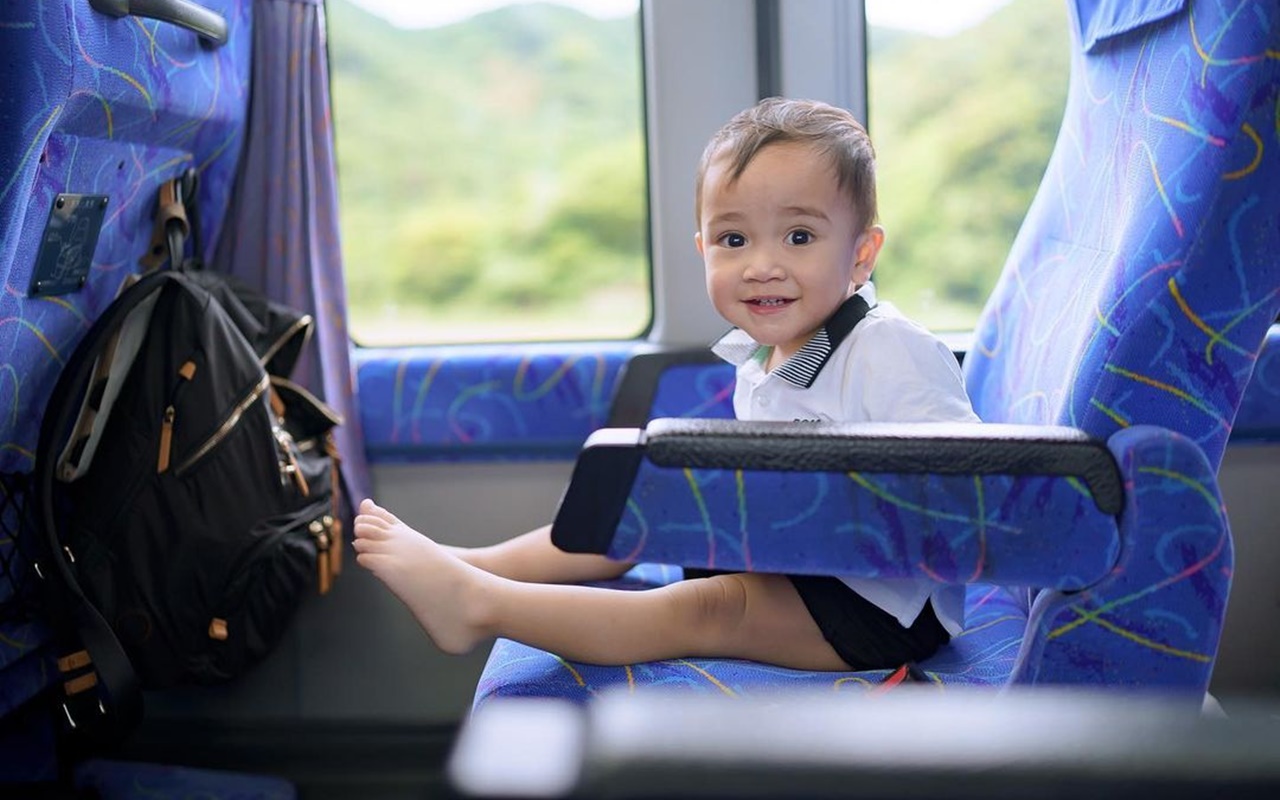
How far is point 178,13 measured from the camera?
5.06 ft

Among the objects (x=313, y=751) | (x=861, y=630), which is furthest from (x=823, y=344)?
(x=313, y=751)

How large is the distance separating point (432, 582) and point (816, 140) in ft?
2.26

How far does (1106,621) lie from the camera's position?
100 cm

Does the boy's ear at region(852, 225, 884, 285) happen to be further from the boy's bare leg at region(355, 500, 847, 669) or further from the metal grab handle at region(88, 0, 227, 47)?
the metal grab handle at region(88, 0, 227, 47)

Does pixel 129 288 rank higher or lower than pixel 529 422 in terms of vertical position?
higher

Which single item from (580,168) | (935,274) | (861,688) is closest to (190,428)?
(861,688)

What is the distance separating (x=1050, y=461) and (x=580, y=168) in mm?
5680

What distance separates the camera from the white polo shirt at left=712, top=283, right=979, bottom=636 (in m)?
1.28

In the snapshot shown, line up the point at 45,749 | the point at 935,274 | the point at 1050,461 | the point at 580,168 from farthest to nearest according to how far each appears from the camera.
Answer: the point at 580,168
the point at 935,274
the point at 45,749
the point at 1050,461

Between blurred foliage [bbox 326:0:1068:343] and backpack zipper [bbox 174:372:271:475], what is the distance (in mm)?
462

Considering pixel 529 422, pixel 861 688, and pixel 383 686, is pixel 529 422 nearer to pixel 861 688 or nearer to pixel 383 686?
pixel 383 686

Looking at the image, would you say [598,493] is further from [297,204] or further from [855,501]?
[297,204]

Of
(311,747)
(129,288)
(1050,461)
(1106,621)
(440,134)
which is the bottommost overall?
(311,747)

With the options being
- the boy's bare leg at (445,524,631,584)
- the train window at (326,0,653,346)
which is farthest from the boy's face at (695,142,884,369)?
the train window at (326,0,653,346)
